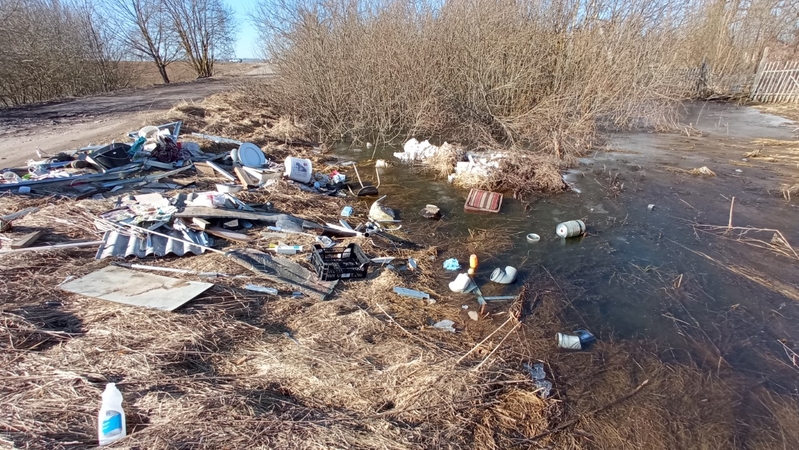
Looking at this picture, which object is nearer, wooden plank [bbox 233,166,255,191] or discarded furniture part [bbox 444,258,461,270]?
discarded furniture part [bbox 444,258,461,270]

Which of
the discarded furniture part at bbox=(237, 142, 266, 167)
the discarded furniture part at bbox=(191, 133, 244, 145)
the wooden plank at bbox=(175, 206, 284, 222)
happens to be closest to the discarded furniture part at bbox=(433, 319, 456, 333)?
the wooden plank at bbox=(175, 206, 284, 222)

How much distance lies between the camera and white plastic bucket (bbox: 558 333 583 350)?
3234mm

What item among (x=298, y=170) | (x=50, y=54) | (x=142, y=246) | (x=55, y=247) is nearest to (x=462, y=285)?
(x=142, y=246)

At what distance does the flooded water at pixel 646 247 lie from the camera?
3566 mm

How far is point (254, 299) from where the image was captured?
11.5 ft

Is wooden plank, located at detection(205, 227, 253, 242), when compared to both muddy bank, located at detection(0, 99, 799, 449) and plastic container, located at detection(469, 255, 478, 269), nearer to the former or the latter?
muddy bank, located at detection(0, 99, 799, 449)

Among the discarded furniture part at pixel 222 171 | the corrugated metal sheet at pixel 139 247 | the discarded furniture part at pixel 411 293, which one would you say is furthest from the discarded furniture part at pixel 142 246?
the discarded furniture part at pixel 222 171

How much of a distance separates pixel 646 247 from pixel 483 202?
2.36 m

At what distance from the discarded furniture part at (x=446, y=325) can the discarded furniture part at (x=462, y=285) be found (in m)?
0.56

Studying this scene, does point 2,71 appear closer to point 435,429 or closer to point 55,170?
point 55,170

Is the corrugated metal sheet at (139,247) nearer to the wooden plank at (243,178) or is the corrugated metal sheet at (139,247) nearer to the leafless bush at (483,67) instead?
the wooden plank at (243,178)

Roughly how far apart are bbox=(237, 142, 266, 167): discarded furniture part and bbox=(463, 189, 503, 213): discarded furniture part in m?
4.11

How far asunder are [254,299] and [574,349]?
2.86 m

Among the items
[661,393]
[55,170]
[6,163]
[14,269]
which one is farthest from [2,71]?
[661,393]
